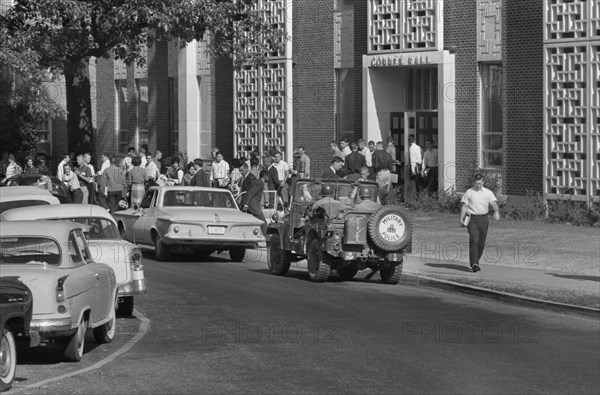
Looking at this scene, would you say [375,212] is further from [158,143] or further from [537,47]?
[158,143]

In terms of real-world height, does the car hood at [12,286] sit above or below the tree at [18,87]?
below

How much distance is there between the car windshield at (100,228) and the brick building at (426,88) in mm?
16931

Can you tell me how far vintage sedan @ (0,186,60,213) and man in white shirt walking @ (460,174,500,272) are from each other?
7468mm

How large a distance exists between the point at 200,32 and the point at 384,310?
68.7 feet

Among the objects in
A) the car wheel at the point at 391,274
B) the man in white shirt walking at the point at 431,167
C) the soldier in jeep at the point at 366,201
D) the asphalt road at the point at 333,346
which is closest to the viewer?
the asphalt road at the point at 333,346

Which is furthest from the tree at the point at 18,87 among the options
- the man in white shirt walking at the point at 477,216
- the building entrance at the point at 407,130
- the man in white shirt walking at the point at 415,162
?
the man in white shirt walking at the point at 477,216

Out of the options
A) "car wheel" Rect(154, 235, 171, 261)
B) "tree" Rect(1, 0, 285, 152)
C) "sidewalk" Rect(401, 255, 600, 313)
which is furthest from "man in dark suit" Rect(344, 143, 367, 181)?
"car wheel" Rect(154, 235, 171, 261)

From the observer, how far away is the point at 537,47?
33562mm

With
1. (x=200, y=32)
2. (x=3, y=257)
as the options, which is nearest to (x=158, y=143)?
(x=200, y=32)

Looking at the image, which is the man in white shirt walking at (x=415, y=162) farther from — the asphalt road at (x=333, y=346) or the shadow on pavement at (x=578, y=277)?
the asphalt road at (x=333, y=346)

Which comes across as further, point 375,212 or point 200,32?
point 200,32

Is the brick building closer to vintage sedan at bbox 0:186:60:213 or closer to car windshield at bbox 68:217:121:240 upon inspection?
vintage sedan at bbox 0:186:60:213

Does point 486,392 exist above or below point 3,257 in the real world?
below

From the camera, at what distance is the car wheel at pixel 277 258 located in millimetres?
23266
